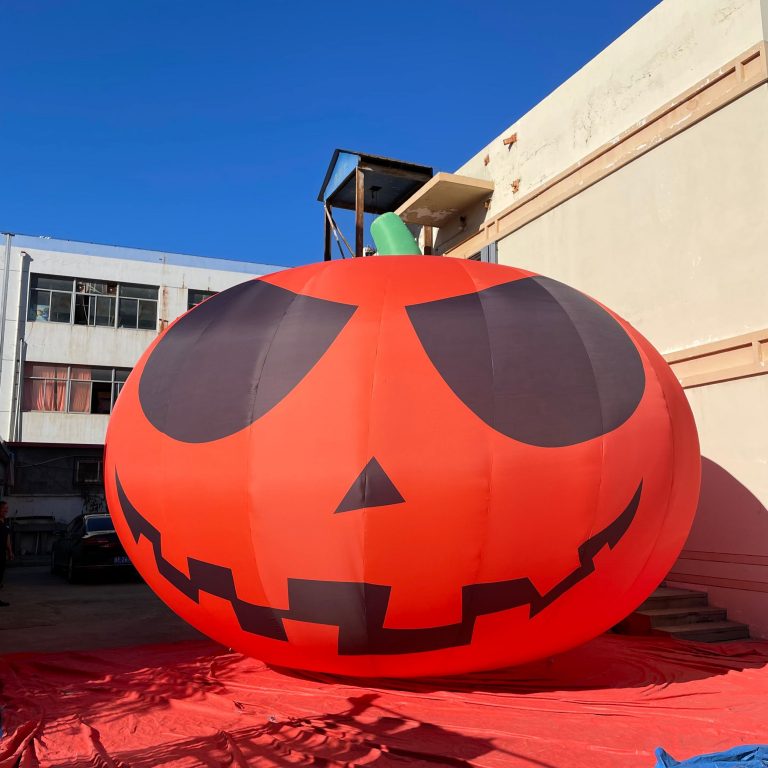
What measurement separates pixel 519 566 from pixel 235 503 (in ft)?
6.17

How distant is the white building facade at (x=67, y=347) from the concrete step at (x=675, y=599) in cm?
2265

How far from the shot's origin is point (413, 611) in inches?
176

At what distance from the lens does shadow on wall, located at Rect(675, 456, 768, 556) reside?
7637mm

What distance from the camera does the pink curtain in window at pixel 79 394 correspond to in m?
27.2

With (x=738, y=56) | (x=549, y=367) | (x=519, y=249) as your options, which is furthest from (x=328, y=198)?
(x=549, y=367)

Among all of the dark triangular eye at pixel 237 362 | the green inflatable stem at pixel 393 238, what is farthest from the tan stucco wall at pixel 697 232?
the dark triangular eye at pixel 237 362

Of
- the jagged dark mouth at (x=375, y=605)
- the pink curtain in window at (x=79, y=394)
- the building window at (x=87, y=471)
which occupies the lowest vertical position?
the jagged dark mouth at (x=375, y=605)

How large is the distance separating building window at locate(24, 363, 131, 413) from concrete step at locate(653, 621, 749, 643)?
2364 centimetres

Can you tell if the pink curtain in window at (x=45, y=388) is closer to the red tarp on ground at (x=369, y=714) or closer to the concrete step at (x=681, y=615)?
the red tarp on ground at (x=369, y=714)

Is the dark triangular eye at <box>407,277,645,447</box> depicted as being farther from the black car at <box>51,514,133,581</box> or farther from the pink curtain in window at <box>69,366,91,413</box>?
the pink curtain in window at <box>69,366,91,413</box>

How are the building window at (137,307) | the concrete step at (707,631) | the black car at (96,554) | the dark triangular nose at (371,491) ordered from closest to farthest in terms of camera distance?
1. the dark triangular nose at (371,491)
2. the concrete step at (707,631)
3. the black car at (96,554)
4. the building window at (137,307)

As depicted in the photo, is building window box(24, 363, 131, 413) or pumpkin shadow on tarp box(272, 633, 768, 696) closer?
pumpkin shadow on tarp box(272, 633, 768, 696)

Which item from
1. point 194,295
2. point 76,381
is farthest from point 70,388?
point 194,295

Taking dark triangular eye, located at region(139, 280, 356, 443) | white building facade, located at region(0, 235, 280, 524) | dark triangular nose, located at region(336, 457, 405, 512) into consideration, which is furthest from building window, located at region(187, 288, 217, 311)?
dark triangular nose, located at region(336, 457, 405, 512)
